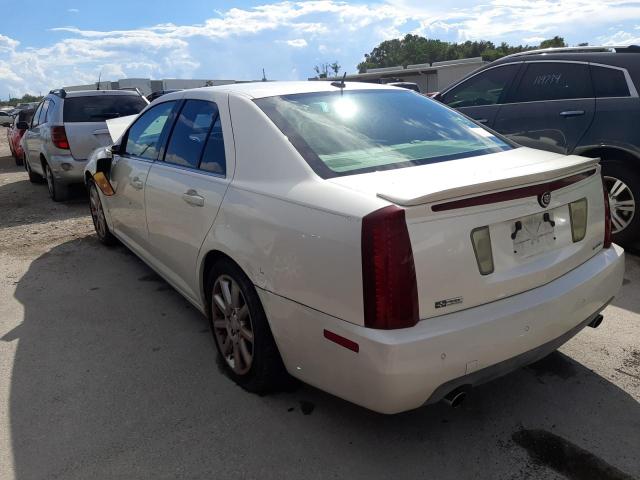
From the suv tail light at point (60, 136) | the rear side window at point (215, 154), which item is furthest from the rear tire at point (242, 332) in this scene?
the suv tail light at point (60, 136)

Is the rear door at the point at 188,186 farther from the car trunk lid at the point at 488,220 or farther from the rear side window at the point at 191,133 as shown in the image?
the car trunk lid at the point at 488,220

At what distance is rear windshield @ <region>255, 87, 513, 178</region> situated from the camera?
2631mm

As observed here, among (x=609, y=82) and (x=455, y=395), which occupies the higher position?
(x=609, y=82)

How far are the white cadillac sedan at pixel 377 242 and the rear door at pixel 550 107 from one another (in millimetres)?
2157

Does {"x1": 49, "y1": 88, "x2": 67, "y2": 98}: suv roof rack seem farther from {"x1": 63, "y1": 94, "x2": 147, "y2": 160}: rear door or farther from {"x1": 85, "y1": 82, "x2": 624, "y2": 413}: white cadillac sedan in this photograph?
{"x1": 85, "y1": 82, "x2": 624, "y2": 413}: white cadillac sedan

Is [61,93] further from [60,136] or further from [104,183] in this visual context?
[104,183]

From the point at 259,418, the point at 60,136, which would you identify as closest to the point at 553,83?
the point at 259,418

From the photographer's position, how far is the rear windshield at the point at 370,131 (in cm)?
263

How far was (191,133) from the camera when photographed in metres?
3.52

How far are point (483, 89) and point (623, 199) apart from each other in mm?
1946

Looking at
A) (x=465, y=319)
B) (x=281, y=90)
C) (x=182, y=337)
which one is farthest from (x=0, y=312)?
(x=465, y=319)

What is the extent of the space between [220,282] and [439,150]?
142cm

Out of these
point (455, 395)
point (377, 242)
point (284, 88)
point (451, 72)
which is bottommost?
point (455, 395)

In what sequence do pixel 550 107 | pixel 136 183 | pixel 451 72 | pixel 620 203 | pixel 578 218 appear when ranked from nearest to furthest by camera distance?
1. pixel 578 218
2. pixel 136 183
3. pixel 620 203
4. pixel 550 107
5. pixel 451 72
